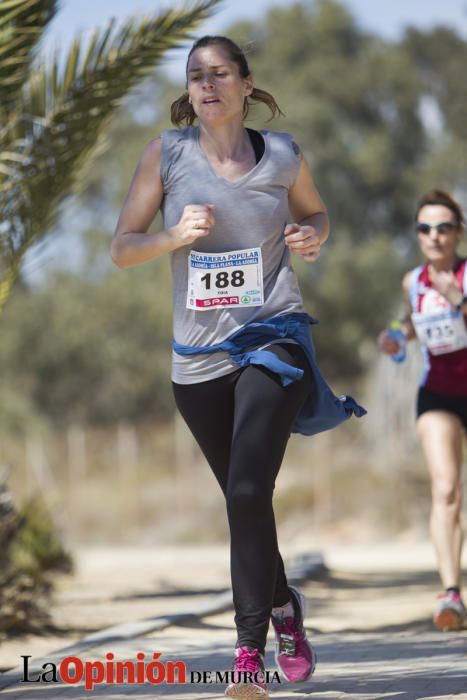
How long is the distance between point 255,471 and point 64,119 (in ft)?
15.2

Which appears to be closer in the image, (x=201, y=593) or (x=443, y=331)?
(x=443, y=331)

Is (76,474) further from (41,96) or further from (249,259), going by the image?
(249,259)

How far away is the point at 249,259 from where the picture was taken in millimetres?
4156

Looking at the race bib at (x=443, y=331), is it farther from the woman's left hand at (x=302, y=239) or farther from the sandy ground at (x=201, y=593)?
the woman's left hand at (x=302, y=239)

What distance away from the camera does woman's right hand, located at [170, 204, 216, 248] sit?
4.02m

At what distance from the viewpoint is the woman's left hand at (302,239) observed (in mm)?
4121

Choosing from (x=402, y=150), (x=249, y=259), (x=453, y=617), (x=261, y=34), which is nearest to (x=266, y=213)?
(x=249, y=259)

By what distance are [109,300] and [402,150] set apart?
9.50 metres

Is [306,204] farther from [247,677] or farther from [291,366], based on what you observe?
[247,677]

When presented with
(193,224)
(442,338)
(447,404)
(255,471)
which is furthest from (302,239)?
(447,404)

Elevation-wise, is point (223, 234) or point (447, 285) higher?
point (447, 285)

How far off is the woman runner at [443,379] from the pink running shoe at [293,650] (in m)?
1.96

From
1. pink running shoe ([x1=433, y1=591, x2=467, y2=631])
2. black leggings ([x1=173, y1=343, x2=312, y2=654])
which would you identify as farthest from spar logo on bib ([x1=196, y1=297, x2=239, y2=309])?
pink running shoe ([x1=433, y1=591, x2=467, y2=631])

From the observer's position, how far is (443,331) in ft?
20.8
